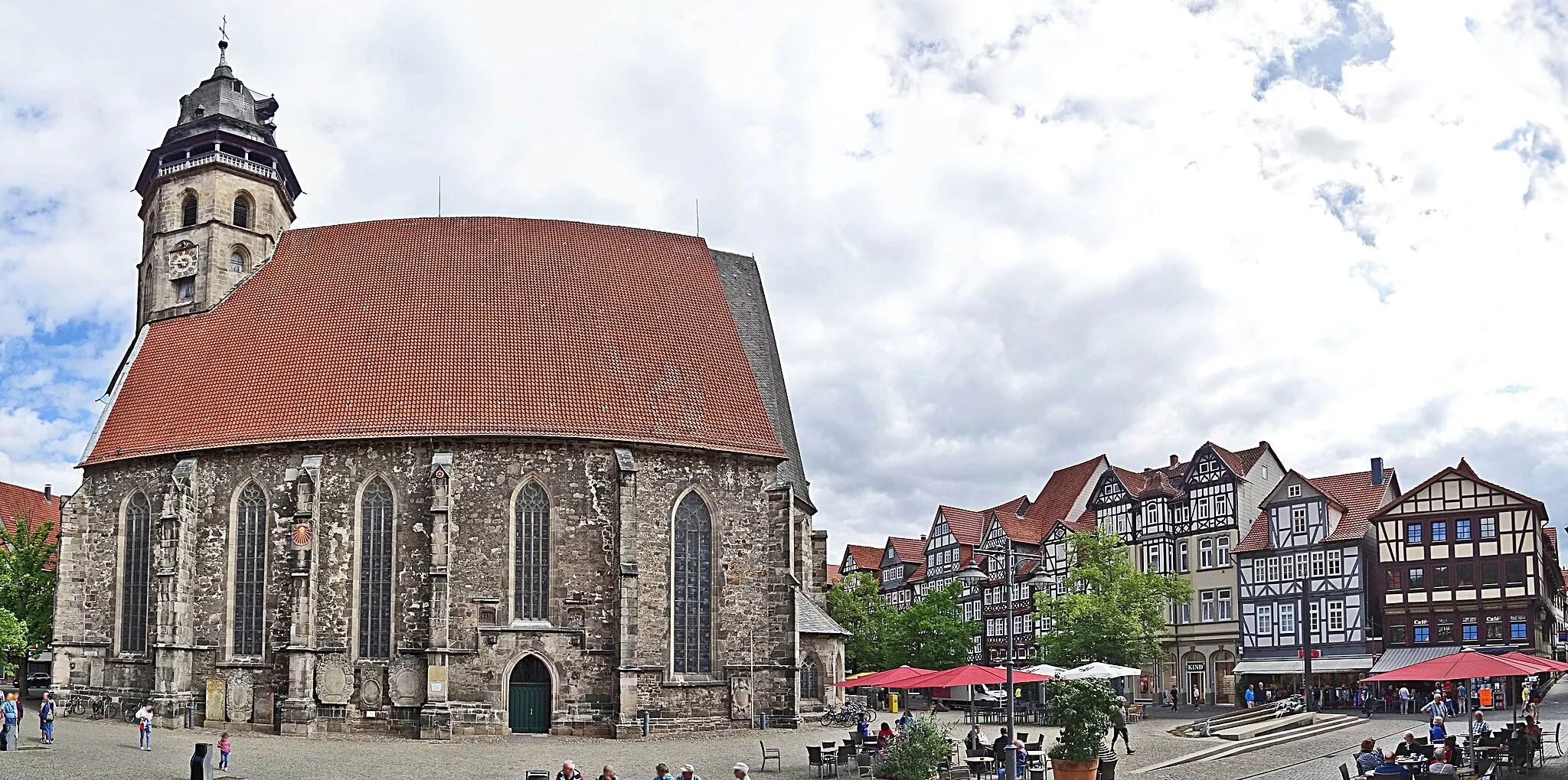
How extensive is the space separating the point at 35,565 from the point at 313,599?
14691mm

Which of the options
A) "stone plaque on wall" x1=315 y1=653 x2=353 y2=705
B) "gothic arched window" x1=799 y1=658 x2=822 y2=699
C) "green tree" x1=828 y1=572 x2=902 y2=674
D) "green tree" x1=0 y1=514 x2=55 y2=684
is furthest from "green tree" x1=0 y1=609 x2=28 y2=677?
"green tree" x1=828 y1=572 x2=902 y2=674

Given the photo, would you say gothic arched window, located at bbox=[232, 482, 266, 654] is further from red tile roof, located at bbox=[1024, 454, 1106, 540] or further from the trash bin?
red tile roof, located at bbox=[1024, 454, 1106, 540]

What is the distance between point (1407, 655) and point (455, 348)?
114 ft

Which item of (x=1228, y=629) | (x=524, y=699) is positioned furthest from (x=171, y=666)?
(x=1228, y=629)

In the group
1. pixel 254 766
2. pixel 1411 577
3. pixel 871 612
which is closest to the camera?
pixel 254 766

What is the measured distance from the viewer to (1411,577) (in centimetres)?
5172

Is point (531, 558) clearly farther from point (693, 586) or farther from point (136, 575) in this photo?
point (136, 575)

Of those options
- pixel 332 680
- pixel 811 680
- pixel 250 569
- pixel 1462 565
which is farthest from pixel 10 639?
pixel 1462 565

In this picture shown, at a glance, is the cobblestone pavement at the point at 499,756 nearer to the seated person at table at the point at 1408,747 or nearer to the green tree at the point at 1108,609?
the seated person at table at the point at 1408,747

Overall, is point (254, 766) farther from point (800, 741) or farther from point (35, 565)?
point (35, 565)

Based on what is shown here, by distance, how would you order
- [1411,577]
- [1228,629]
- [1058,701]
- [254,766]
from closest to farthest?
[1058,701] < [254,766] < [1411,577] < [1228,629]

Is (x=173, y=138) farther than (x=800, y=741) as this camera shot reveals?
Yes

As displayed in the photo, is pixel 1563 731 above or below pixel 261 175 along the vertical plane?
below

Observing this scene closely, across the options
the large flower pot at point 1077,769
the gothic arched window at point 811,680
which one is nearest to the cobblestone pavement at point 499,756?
the gothic arched window at point 811,680
